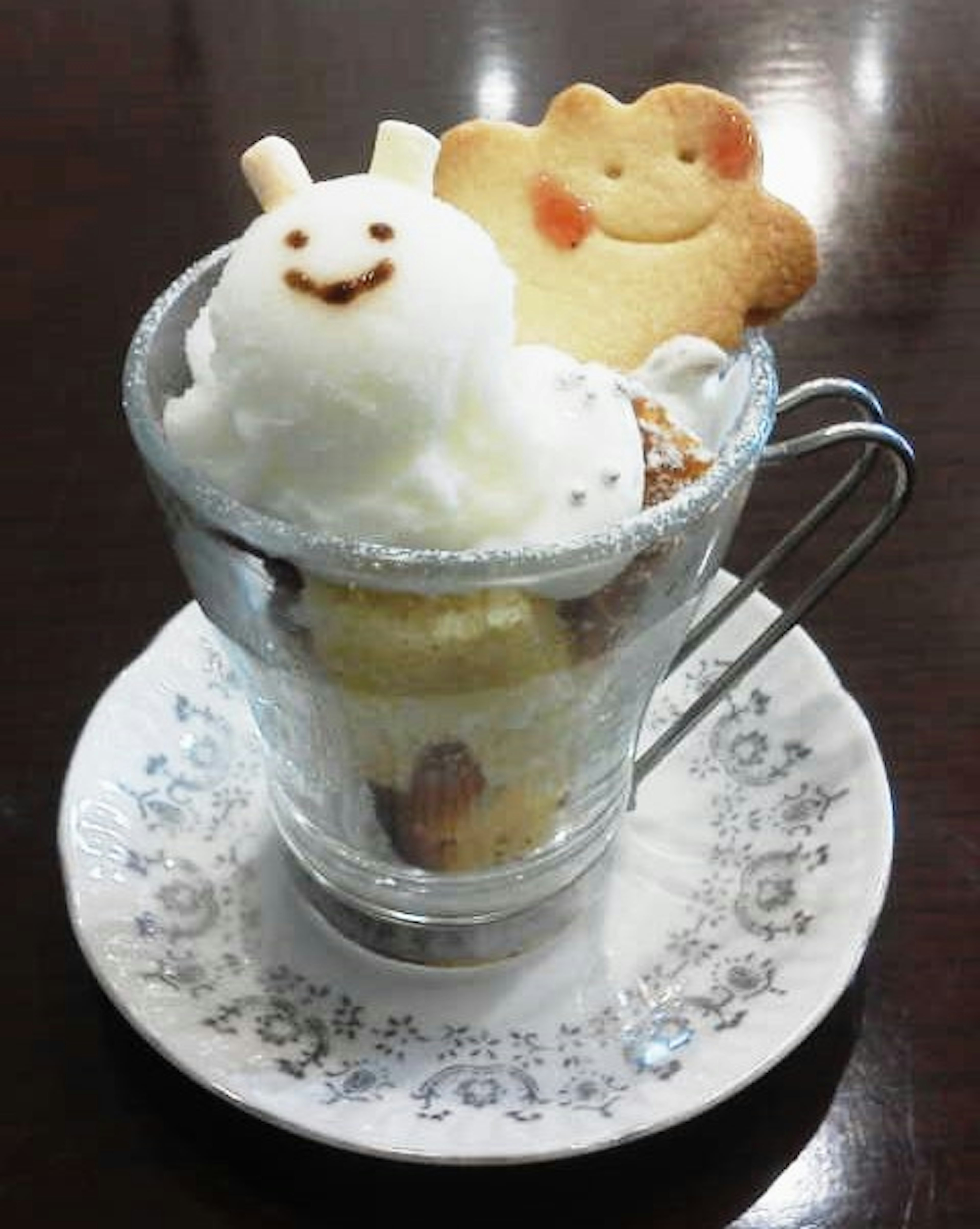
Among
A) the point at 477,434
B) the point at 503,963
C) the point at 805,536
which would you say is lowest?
the point at 503,963

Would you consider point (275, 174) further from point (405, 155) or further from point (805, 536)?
point (805, 536)

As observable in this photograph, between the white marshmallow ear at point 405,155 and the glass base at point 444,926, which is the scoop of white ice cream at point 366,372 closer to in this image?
the white marshmallow ear at point 405,155

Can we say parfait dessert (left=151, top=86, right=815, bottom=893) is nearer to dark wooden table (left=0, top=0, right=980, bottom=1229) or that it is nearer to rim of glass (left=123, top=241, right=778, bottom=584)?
rim of glass (left=123, top=241, right=778, bottom=584)

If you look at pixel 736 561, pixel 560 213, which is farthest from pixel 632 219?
pixel 736 561

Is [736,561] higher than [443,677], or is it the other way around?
[443,677]

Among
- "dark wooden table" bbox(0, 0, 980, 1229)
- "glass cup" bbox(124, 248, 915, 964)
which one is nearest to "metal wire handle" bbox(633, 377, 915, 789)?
"glass cup" bbox(124, 248, 915, 964)

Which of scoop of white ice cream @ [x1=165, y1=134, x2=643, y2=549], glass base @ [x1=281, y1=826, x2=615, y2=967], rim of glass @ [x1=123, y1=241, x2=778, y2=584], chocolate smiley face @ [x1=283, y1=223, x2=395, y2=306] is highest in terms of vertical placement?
chocolate smiley face @ [x1=283, y1=223, x2=395, y2=306]

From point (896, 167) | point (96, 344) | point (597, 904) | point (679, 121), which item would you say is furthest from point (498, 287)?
point (896, 167)
